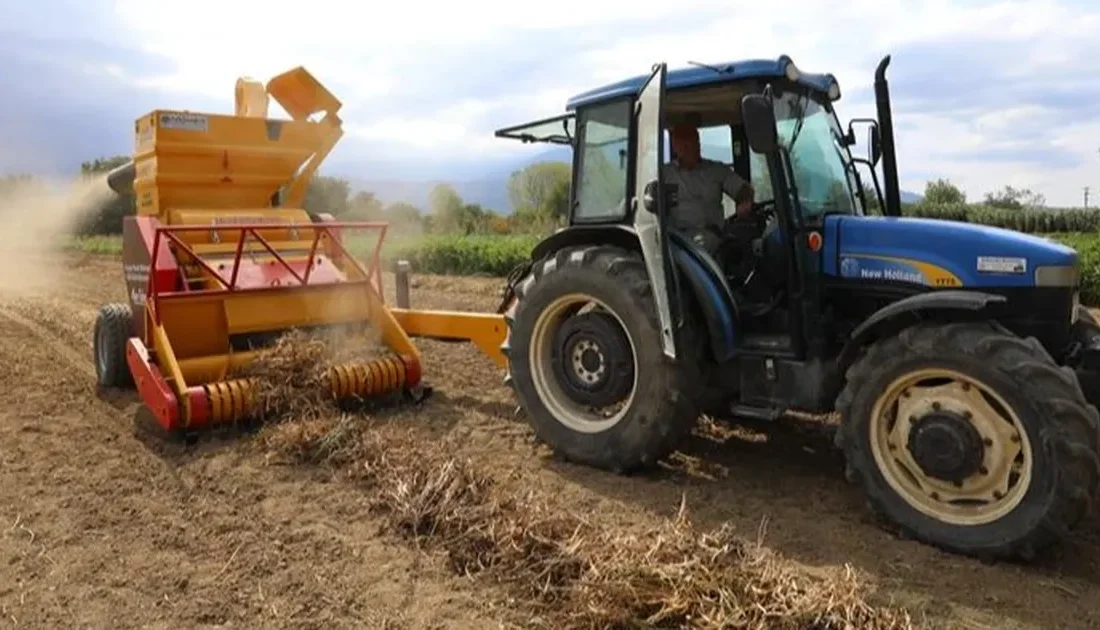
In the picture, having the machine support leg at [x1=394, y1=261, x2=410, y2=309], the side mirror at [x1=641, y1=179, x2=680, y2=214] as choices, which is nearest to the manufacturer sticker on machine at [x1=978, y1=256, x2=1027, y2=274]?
the side mirror at [x1=641, y1=179, x2=680, y2=214]

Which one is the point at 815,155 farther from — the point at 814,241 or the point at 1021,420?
the point at 1021,420

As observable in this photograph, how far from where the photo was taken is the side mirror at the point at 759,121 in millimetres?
3926

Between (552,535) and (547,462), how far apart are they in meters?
1.45

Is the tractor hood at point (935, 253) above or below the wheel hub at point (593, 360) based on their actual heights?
above

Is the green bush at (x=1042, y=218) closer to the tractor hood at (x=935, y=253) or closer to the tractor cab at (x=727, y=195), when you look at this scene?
the tractor cab at (x=727, y=195)

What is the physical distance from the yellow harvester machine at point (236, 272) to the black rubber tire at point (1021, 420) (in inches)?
110

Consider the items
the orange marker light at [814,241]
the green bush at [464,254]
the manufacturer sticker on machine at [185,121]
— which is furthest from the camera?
the green bush at [464,254]

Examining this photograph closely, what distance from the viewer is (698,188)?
4.95m

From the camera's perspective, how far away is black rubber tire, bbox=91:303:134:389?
6.83 m

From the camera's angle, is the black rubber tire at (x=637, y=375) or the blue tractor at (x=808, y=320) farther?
the black rubber tire at (x=637, y=375)

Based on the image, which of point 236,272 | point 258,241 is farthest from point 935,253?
point 258,241

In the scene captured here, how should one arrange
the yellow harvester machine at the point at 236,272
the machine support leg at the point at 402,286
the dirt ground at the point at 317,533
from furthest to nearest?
the machine support leg at the point at 402,286 → the yellow harvester machine at the point at 236,272 → the dirt ground at the point at 317,533

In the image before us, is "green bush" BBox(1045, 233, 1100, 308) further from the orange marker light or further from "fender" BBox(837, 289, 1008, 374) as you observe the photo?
"fender" BBox(837, 289, 1008, 374)

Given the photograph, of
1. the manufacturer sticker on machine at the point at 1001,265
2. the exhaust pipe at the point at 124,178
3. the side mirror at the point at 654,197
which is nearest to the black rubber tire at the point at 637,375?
the side mirror at the point at 654,197
